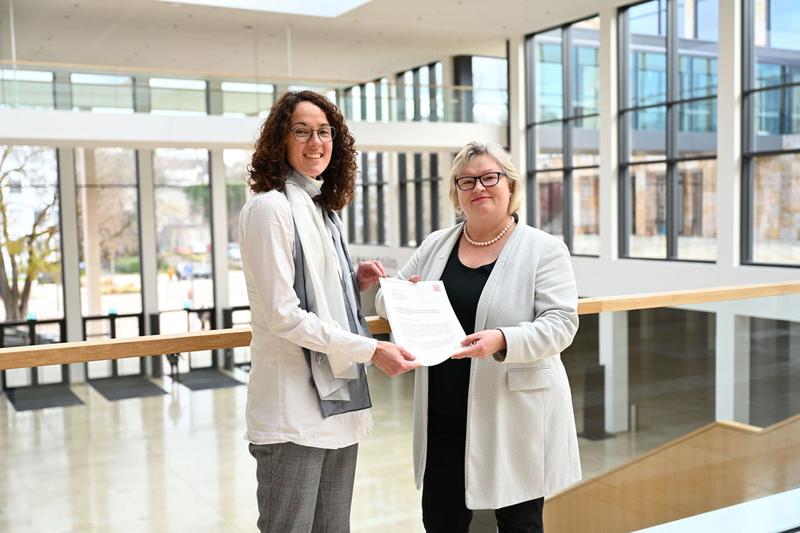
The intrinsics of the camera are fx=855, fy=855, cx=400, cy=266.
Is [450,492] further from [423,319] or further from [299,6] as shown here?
[299,6]

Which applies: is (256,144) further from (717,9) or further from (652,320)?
(717,9)

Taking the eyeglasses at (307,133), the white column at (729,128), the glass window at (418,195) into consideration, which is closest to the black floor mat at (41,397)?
the eyeglasses at (307,133)

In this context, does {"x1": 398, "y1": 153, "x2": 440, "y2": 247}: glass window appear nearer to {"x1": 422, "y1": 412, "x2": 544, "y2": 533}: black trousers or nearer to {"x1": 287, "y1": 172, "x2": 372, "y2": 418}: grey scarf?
{"x1": 422, "y1": 412, "x2": 544, "y2": 533}: black trousers

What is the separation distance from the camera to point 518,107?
18078 millimetres

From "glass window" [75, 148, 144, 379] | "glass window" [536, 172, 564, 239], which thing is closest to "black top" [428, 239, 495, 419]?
"glass window" [536, 172, 564, 239]

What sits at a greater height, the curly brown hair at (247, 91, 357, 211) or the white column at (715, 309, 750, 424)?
the curly brown hair at (247, 91, 357, 211)

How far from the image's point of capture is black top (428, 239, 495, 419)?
267 centimetres

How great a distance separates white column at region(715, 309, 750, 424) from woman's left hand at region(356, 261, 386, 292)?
9.10 feet

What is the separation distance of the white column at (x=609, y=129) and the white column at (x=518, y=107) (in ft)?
8.00

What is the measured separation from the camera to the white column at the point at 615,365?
4082 millimetres

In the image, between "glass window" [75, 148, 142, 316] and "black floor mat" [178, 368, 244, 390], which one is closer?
"black floor mat" [178, 368, 244, 390]

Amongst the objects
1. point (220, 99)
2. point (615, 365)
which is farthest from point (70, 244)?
point (615, 365)

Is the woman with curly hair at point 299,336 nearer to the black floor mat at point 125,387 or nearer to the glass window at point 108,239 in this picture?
the black floor mat at point 125,387

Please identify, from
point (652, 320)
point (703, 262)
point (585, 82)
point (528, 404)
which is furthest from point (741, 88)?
point (528, 404)
